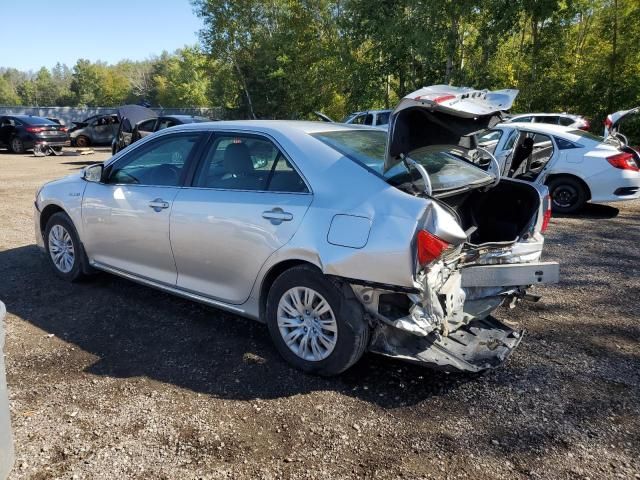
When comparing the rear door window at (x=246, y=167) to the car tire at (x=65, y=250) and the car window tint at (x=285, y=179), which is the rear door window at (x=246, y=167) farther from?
the car tire at (x=65, y=250)

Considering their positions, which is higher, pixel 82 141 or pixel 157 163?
pixel 157 163

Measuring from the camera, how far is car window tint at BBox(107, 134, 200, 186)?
4258mm

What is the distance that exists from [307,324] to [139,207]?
6.06 feet

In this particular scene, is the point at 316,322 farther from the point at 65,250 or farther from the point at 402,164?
the point at 65,250

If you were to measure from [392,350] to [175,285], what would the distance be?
189 centimetres

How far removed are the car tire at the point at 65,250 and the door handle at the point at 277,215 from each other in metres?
2.35

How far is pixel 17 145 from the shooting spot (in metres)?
20.5

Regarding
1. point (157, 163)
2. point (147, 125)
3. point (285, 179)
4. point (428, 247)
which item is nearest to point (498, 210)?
point (428, 247)

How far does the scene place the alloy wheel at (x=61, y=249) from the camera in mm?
5078

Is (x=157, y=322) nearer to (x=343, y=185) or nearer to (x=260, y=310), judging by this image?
(x=260, y=310)

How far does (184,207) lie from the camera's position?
3994 millimetres

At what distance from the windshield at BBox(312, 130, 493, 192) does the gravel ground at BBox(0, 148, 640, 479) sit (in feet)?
4.23

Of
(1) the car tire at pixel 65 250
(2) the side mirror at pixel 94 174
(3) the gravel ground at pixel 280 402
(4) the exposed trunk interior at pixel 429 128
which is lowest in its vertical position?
(3) the gravel ground at pixel 280 402

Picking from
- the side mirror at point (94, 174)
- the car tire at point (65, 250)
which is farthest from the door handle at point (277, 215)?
the car tire at point (65, 250)
